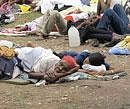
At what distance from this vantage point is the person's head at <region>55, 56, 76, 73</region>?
7.67 meters

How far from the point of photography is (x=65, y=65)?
7.67 m

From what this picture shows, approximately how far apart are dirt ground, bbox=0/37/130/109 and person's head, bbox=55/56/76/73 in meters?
0.20

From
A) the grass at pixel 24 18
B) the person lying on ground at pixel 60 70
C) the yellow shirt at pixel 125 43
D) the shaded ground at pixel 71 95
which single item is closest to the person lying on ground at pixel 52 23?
the yellow shirt at pixel 125 43

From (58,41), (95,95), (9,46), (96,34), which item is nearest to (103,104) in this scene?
(95,95)

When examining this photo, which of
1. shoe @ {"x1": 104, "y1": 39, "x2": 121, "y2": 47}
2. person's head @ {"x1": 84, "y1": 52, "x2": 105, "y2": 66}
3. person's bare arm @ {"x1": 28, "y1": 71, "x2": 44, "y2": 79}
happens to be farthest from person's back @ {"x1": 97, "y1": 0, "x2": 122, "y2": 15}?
person's bare arm @ {"x1": 28, "y1": 71, "x2": 44, "y2": 79}

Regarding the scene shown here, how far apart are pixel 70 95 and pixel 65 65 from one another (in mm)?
777

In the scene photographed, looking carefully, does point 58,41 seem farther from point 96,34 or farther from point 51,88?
point 51,88

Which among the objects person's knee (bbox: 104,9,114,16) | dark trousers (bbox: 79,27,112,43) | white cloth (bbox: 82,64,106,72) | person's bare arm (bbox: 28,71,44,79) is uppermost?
person's bare arm (bbox: 28,71,44,79)

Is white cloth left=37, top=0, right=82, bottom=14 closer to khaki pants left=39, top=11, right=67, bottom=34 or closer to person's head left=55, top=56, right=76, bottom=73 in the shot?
khaki pants left=39, top=11, right=67, bottom=34

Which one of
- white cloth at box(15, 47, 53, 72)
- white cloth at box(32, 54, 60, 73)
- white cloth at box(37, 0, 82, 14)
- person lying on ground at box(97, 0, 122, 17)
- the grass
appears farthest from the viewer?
white cloth at box(37, 0, 82, 14)

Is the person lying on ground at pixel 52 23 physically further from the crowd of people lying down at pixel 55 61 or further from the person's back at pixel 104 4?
the crowd of people lying down at pixel 55 61

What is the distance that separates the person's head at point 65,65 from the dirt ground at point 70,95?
0.20 m

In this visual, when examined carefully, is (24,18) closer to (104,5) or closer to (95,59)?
(104,5)

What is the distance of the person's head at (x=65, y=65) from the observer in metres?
7.67
